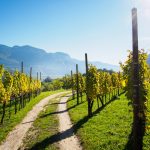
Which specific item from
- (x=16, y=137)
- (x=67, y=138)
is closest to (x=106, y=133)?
(x=67, y=138)

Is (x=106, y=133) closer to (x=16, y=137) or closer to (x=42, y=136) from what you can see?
(x=42, y=136)

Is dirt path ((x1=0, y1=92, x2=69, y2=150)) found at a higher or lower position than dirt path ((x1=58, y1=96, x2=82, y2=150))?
lower

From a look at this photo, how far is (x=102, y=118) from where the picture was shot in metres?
38.4

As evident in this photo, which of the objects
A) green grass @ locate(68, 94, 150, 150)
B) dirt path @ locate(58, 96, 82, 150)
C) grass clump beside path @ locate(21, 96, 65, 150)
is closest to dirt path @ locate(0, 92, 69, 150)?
grass clump beside path @ locate(21, 96, 65, 150)

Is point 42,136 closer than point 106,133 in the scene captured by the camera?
No

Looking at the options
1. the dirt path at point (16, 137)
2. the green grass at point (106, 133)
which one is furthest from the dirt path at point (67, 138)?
the dirt path at point (16, 137)

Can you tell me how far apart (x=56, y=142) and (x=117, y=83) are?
5146 cm

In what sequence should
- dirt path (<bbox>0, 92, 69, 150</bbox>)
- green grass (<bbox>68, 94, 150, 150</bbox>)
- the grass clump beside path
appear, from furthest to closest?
1. dirt path (<bbox>0, 92, 69, 150</bbox>)
2. the grass clump beside path
3. green grass (<bbox>68, 94, 150, 150</bbox>)

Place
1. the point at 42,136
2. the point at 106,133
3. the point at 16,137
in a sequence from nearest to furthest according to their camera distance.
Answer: the point at 106,133 → the point at 42,136 → the point at 16,137

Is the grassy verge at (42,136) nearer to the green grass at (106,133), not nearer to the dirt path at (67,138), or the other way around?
the dirt path at (67,138)

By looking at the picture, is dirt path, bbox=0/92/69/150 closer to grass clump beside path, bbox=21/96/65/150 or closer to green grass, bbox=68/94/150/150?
grass clump beside path, bbox=21/96/65/150

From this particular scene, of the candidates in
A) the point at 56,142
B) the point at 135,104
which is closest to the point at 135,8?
the point at 135,104

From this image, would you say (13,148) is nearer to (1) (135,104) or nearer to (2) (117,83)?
(1) (135,104)

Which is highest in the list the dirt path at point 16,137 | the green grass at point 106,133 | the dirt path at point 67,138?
the green grass at point 106,133
